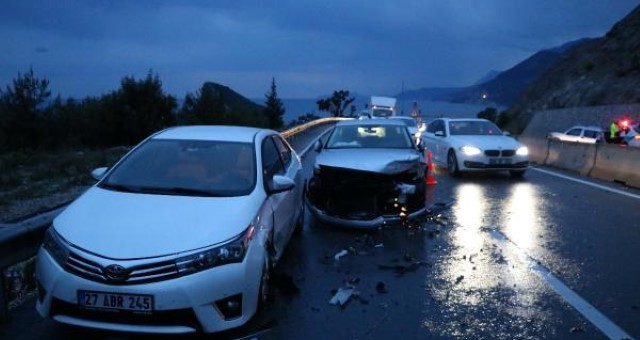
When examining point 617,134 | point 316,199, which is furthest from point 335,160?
point 617,134

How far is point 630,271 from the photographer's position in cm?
640

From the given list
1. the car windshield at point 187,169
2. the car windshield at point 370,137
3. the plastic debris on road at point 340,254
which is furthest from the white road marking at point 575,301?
the car windshield at point 370,137

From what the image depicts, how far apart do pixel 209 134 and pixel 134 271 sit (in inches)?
109

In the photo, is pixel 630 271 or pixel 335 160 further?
pixel 335 160

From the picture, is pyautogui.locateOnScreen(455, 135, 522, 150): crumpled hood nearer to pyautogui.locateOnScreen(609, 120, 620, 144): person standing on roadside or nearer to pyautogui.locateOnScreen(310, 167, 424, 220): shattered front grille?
pyautogui.locateOnScreen(310, 167, 424, 220): shattered front grille

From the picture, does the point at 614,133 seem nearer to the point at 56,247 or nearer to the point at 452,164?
the point at 452,164

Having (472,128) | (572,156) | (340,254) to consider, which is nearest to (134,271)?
(340,254)

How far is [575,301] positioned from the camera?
542 centimetres

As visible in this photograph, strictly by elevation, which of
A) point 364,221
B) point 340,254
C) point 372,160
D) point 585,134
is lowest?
point 340,254

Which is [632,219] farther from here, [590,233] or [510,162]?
[510,162]

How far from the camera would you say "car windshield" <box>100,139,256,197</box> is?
5508 millimetres

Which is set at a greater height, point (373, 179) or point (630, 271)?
point (373, 179)

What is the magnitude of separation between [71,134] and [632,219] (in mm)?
40474

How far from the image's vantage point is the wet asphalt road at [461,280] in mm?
4777
